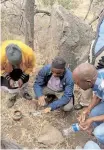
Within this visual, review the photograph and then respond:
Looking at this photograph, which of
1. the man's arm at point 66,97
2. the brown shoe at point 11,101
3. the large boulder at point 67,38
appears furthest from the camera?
the large boulder at point 67,38

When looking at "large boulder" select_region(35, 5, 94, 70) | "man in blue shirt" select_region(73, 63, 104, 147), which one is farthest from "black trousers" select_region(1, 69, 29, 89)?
"man in blue shirt" select_region(73, 63, 104, 147)

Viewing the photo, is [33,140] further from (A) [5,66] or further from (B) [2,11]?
(B) [2,11]

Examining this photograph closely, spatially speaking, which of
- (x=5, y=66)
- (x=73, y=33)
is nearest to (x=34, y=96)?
(x=5, y=66)

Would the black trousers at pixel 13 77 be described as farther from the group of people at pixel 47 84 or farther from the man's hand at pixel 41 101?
the man's hand at pixel 41 101

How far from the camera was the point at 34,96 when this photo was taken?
16.4ft

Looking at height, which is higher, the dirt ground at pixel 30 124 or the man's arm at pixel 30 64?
the man's arm at pixel 30 64

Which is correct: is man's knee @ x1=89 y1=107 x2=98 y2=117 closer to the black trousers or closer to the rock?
the rock

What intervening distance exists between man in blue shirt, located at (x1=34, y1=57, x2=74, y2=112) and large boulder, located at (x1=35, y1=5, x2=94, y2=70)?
1.04 m

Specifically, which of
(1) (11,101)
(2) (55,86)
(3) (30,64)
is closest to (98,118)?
(2) (55,86)

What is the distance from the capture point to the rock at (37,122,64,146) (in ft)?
14.3

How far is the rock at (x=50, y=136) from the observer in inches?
172

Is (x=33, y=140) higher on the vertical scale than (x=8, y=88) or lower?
lower

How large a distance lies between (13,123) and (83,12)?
609 cm

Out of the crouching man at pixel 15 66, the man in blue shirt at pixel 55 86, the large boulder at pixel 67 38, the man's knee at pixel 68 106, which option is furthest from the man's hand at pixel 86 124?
the large boulder at pixel 67 38
